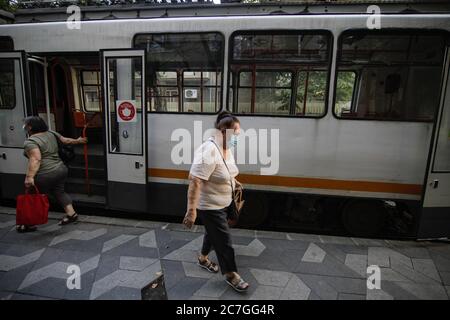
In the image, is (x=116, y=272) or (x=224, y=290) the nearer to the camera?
(x=224, y=290)

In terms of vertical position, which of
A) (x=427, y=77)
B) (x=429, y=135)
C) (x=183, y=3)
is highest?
(x=183, y=3)

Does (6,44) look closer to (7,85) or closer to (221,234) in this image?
(7,85)

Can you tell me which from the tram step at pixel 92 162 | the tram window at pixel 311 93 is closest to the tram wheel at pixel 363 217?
the tram window at pixel 311 93

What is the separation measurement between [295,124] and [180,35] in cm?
208

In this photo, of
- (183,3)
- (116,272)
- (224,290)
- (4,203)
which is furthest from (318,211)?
(4,203)

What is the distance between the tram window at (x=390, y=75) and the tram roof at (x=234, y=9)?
Answer: 53 centimetres

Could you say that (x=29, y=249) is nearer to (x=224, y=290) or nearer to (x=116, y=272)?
(x=116, y=272)

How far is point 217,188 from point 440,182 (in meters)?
3.07

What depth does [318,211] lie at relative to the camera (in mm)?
4742

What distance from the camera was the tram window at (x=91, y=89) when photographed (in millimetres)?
6613

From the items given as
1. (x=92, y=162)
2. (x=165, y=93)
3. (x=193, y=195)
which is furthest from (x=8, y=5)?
(x=193, y=195)

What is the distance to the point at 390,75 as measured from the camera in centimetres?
383
